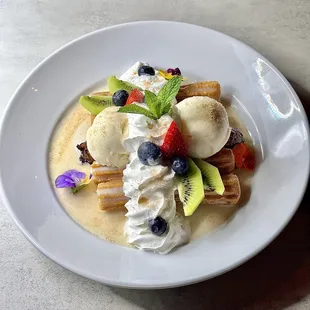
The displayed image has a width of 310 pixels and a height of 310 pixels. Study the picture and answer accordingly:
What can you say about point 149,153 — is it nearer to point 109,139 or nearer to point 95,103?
point 109,139

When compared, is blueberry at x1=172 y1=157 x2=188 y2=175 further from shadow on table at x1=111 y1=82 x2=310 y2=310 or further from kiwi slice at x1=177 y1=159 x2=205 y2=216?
shadow on table at x1=111 y1=82 x2=310 y2=310

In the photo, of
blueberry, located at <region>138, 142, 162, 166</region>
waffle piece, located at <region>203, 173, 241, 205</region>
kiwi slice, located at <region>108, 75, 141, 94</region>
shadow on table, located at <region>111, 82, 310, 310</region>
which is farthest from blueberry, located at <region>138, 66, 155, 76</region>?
shadow on table, located at <region>111, 82, 310, 310</region>

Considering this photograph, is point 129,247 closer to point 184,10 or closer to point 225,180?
point 225,180

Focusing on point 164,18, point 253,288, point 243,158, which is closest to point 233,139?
point 243,158

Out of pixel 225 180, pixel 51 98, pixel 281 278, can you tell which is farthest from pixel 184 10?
pixel 281 278

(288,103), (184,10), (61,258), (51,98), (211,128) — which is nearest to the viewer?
(61,258)

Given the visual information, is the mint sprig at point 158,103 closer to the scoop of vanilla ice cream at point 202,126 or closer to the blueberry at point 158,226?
the scoop of vanilla ice cream at point 202,126
